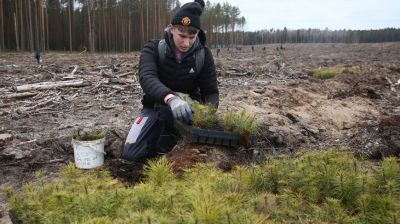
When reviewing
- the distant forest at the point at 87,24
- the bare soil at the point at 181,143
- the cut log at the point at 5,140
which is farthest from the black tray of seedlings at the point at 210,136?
the distant forest at the point at 87,24

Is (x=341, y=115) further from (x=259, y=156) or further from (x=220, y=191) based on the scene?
(x=220, y=191)

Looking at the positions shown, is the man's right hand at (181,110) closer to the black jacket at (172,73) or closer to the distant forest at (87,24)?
the black jacket at (172,73)

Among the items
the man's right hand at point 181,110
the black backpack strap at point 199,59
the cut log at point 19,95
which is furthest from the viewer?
the cut log at point 19,95

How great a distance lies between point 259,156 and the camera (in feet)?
13.4

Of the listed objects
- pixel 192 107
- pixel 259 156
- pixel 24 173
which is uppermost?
pixel 192 107

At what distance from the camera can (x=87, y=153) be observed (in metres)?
4.39

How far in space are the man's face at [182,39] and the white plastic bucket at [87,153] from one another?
1.51 meters

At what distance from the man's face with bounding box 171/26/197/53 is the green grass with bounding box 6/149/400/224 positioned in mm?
1918

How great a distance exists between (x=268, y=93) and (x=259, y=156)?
5.94 metres

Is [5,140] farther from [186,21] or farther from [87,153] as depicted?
[186,21]

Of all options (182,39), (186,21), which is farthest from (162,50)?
(186,21)

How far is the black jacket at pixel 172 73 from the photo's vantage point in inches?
164

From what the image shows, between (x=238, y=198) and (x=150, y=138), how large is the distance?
2.81 m

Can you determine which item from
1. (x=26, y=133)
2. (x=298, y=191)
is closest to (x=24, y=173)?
(x=26, y=133)
